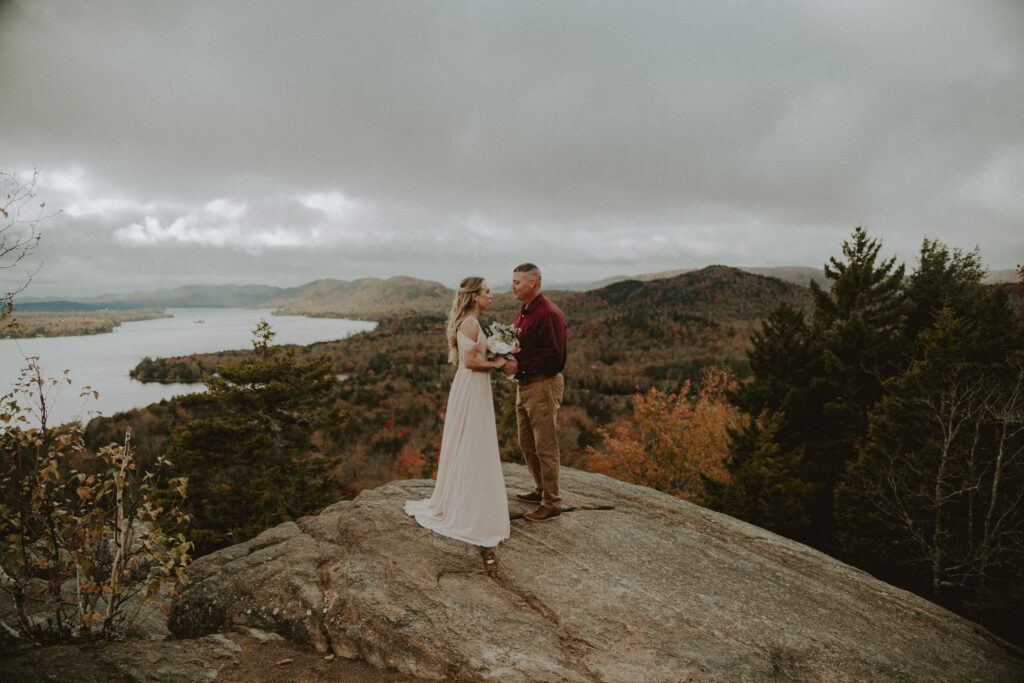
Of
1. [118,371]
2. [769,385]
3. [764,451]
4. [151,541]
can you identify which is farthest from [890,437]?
[118,371]

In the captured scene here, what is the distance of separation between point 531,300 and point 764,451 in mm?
17092

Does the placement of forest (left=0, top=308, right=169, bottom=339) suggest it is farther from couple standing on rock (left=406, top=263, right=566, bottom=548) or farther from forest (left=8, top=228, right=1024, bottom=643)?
forest (left=8, top=228, right=1024, bottom=643)

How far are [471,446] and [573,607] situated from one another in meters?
2.15

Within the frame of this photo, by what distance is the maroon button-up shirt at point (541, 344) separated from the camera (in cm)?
586

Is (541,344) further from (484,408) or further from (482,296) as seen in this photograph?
(484,408)

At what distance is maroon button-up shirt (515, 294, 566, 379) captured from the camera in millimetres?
5855

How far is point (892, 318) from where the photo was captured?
71.7ft

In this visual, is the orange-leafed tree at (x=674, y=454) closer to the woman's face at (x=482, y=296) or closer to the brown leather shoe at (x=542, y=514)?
the brown leather shoe at (x=542, y=514)

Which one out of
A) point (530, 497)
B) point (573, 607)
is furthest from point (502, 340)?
point (573, 607)

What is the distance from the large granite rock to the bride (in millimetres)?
260

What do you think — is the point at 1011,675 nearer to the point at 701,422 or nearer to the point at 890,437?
the point at 890,437

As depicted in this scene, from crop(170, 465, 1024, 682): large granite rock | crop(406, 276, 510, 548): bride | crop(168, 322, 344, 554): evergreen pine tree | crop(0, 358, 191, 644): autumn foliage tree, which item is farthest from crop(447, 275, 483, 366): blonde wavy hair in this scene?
crop(168, 322, 344, 554): evergreen pine tree

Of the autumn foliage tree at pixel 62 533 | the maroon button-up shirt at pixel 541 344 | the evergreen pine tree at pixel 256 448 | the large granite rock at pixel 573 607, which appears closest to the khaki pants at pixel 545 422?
the maroon button-up shirt at pixel 541 344

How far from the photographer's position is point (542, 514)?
6402 millimetres
